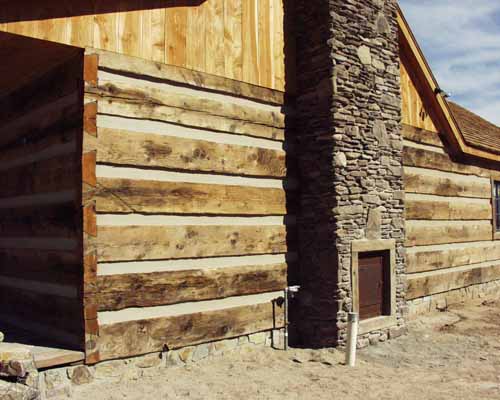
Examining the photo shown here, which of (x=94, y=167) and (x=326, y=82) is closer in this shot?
(x=94, y=167)

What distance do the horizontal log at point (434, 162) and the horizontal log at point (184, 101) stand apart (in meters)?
3.59

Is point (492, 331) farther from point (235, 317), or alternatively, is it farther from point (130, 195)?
point (130, 195)

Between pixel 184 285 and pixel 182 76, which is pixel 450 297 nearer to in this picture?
pixel 184 285

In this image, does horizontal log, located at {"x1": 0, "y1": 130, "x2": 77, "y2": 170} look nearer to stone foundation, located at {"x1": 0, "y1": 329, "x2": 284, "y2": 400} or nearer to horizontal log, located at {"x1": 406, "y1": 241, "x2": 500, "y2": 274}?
stone foundation, located at {"x1": 0, "y1": 329, "x2": 284, "y2": 400}

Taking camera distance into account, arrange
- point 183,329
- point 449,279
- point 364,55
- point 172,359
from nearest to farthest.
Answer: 1. point 172,359
2. point 183,329
3. point 364,55
4. point 449,279

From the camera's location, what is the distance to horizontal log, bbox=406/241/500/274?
34.2 feet

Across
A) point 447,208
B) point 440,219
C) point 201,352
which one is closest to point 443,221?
point 440,219

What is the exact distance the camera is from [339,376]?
6629mm

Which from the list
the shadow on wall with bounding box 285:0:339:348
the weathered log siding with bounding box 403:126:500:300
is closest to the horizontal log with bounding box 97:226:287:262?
the shadow on wall with bounding box 285:0:339:348

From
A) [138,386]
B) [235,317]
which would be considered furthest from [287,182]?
[138,386]

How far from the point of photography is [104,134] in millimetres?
6074

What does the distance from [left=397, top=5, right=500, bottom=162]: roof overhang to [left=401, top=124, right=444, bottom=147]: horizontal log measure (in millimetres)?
296

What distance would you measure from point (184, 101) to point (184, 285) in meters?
2.38

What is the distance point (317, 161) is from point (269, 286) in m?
2.05
